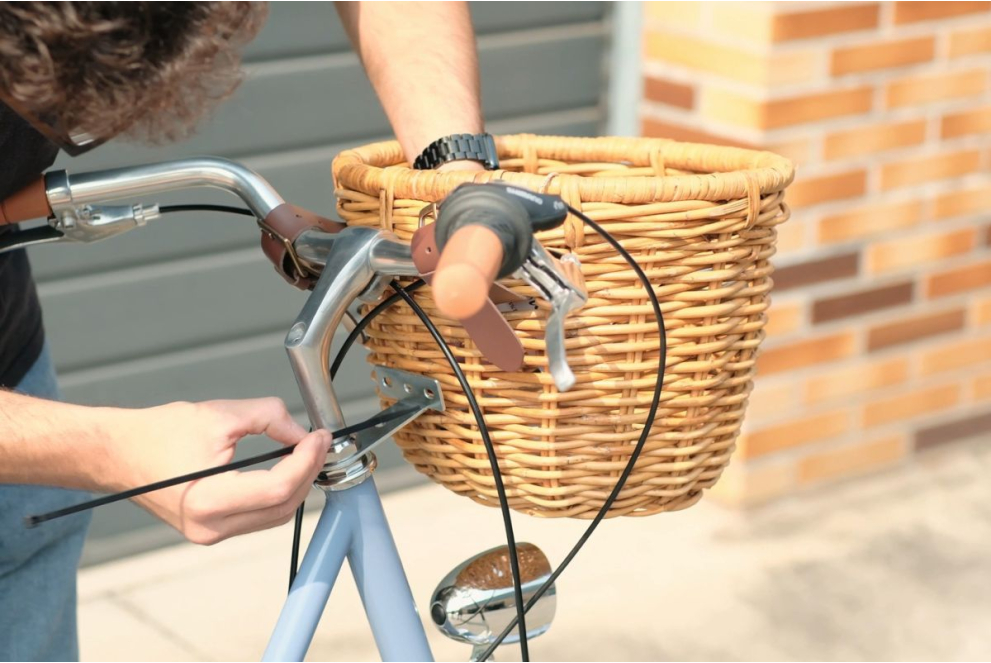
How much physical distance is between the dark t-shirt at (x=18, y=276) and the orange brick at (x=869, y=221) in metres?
1.77

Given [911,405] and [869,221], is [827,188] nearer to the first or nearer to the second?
[869,221]

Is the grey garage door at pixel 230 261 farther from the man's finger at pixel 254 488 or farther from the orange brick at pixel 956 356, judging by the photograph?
the man's finger at pixel 254 488

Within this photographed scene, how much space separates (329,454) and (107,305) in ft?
5.28

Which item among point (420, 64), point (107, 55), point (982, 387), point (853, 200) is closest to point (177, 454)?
point (107, 55)

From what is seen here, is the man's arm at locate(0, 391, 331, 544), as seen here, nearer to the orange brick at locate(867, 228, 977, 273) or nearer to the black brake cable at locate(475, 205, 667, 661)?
the black brake cable at locate(475, 205, 667, 661)

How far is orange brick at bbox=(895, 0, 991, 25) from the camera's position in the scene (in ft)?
8.59

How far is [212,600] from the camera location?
2.56 metres

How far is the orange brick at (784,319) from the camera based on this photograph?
107 inches

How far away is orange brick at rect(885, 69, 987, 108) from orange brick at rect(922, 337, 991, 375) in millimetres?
629

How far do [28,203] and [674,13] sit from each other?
189cm

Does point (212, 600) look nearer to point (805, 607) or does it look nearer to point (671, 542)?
point (671, 542)

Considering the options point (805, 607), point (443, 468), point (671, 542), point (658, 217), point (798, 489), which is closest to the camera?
point (658, 217)

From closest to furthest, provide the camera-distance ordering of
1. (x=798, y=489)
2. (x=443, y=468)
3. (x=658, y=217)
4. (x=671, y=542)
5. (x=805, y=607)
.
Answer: (x=658, y=217), (x=443, y=468), (x=805, y=607), (x=671, y=542), (x=798, y=489)

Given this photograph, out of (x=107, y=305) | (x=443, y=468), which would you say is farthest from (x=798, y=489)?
(x=443, y=468)
